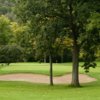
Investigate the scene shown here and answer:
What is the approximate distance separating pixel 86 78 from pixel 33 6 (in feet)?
53.2

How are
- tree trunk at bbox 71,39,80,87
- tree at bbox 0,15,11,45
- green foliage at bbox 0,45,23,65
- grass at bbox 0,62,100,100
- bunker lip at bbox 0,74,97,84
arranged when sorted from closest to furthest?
grass at bbox 0,62,100,100, tree trunk at bbox 71,39,80,87, green foliage at bbox 0,45,23,65, bunker lip at bbox 0,74,97,84, tree at bbox 0,15,11,45

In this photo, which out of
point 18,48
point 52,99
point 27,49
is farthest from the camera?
point 18,48

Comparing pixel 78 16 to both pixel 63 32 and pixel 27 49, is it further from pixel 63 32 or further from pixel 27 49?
pixel 27 49

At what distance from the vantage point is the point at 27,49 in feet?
118

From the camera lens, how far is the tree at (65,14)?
28.3 metres

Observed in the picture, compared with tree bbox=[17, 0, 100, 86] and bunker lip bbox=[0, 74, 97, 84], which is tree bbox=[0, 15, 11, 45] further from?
tree bbox=[17, 0, 100, 86]

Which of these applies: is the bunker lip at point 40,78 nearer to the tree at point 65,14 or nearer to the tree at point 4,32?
the tree at point 65,14

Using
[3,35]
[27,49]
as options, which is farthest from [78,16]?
[3,35]

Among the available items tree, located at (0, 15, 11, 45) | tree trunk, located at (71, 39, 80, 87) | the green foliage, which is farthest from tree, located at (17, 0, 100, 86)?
tree, located at (0, 15, 11, 45)

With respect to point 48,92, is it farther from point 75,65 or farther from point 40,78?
point 40,78

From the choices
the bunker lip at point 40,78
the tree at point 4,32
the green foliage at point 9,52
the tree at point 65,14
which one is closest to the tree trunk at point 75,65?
the tree at point 65,14

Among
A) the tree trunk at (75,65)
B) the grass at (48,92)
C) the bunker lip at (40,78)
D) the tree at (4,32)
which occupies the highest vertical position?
the tree at (4,32)

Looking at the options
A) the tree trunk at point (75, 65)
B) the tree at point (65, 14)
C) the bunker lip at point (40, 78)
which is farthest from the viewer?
the bunker lip at point (40, 78)

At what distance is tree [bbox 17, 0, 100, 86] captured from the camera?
28.3 metres
